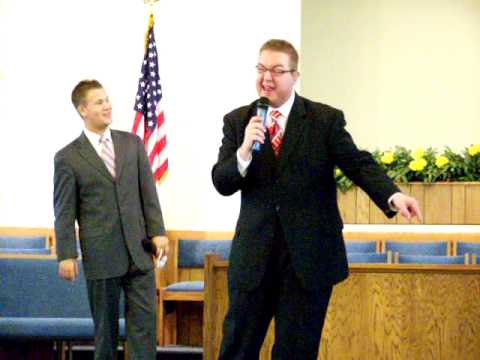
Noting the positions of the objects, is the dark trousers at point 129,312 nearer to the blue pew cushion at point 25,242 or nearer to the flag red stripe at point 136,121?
the flag red stripe at point 136,121

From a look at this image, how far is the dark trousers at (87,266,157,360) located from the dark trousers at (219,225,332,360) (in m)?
1.45

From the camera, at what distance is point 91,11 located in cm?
1040

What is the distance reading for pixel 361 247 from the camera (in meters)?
9.12

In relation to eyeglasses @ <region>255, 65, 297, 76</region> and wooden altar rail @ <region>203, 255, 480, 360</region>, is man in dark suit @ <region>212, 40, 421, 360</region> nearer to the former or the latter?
eyeglasses @ <region>255, 65, 297, 76</region>

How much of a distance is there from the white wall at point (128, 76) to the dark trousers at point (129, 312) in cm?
523

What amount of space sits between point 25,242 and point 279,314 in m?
6.84

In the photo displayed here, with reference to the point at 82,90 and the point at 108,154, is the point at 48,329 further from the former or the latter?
the point at 82,90

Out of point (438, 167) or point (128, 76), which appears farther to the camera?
point (128, 76)

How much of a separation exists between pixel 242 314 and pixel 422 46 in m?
8.47

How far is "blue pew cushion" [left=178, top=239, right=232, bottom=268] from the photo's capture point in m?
9.47

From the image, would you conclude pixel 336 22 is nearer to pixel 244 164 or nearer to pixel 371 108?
pixel 371 108

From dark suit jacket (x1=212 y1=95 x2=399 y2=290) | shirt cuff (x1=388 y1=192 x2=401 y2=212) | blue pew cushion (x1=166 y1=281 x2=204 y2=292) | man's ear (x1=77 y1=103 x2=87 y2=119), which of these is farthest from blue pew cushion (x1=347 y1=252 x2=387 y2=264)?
shirt cuff (x1=388 y1=192 x2=401 y2=212)

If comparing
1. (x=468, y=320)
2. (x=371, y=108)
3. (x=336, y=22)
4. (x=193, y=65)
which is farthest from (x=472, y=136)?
(x=468, y=320)

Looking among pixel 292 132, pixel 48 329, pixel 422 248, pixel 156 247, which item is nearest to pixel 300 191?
pixel 292 132
